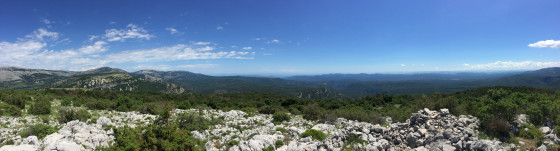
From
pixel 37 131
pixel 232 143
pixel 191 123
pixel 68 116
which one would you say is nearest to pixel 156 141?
pixel 232 143

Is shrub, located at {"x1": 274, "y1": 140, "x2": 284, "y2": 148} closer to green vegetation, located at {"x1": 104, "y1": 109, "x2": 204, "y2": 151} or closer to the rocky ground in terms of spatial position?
the rocky ground

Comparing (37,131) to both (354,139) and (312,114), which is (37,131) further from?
(312,114)

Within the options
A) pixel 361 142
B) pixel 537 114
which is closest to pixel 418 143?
pixel 361 142

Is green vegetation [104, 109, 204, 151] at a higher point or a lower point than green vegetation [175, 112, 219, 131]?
higher

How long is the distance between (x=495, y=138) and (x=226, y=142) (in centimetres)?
1483

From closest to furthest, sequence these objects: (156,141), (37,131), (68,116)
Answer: (156,141) → (37,131) → (68,116)

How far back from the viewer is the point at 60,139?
1063cm

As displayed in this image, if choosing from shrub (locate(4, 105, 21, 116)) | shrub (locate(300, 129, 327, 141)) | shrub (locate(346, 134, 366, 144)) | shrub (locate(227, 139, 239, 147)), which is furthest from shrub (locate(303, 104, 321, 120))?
shrub (locate(4, 105, 21, 116))

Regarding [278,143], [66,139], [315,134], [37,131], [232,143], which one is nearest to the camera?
[66,139]

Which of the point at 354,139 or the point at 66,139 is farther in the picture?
the point at 354,139

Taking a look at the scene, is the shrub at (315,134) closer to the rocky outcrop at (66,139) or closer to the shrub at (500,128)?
the shrub at (500,128)

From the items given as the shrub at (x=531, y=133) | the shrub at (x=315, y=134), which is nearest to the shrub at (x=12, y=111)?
the shrub at (x=315, y=134)

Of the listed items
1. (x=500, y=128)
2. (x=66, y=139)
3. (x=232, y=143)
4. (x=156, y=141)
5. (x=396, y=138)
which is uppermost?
(x=500, y=128)

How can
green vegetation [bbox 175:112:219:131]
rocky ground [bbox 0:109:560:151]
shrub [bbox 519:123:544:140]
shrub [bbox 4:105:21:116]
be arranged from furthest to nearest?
shrub [bbox 4:105:21:116], green vegetation [bbox 175:112:219:131], shrub [bbox 519:123:544:140], rocky ground [bbox 0:109:560:151]
